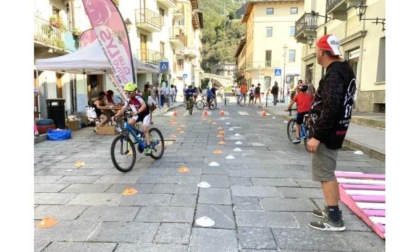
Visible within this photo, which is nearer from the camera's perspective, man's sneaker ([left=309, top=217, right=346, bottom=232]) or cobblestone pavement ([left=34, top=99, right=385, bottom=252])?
cobblestone pavement ([left=34, top=99, right=385, bottom=252])

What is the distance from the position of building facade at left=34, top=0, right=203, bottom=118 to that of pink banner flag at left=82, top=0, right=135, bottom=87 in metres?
3.75

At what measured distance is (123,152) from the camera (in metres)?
5.54

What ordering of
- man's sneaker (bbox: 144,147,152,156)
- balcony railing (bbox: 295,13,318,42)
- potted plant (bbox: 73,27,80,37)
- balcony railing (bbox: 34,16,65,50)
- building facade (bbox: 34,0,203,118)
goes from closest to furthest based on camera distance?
man's sneaker (bbox: 144,147,152,156), balcony railing (bbox: 34,16,65,50), building facade (bbox: 34,0,203,118), potted plant (bbox: 73,27,80,37), balcony railing (bbox: 295,13,318,42)

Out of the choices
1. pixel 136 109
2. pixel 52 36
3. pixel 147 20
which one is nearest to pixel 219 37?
pixel 147 20

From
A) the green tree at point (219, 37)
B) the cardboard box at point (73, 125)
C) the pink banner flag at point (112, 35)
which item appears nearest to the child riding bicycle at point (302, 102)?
the pink banner flag at point (112, 35)

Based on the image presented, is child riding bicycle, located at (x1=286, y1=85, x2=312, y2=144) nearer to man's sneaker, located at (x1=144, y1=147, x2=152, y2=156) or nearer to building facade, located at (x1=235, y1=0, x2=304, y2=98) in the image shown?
man's sneaker, located at (x1=144, y1=147, x2=152, y2=156)

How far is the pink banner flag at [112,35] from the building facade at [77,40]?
12.3 feet

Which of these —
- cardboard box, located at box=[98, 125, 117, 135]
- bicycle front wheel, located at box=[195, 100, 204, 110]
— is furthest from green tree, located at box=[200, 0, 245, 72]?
cardboard box, located at box=[98, 125, 117, 135]

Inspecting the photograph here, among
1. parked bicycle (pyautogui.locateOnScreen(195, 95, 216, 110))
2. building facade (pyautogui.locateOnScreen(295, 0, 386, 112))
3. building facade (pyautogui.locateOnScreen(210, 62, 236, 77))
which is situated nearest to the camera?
building facade (pyautogui.locateOnScreen(295, 0, 386, 112))

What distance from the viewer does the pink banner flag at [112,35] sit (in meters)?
6.83

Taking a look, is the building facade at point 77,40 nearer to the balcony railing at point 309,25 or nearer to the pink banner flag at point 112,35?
the pink banner flag at point 112,35

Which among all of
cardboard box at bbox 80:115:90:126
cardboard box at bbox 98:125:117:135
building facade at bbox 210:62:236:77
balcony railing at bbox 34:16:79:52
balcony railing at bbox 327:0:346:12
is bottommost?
cardboard box at bbox 98:125:117:135

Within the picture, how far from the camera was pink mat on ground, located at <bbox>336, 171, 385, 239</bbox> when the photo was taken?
10.5 feet
